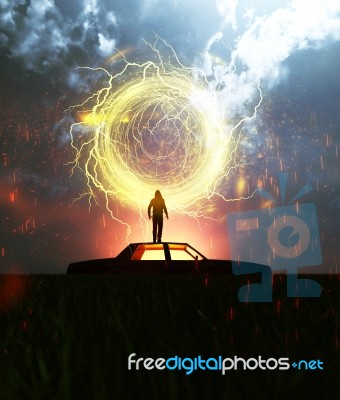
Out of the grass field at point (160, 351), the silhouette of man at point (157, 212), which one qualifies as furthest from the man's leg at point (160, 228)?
the grass field at point (160, 351)

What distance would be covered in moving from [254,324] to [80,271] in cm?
793

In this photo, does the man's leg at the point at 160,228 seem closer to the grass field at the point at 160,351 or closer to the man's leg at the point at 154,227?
the man's leg at the point at 154,227

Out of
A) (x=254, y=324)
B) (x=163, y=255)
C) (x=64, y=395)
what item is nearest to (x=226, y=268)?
(x=163, y=255)

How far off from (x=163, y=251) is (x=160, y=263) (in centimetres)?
91

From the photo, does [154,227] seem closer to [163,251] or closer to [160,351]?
[163,251]

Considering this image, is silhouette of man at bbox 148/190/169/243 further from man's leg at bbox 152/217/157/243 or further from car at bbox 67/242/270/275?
car at bbox 67/242/270/275

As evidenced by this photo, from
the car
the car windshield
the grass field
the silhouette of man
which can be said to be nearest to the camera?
the grass field

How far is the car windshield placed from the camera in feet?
32.1

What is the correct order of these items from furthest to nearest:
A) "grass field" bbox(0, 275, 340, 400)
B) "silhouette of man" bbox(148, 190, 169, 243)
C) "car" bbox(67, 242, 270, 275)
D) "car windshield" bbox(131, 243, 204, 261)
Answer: "silhouette of man" bbox(148, 190, 169, 243) < "car windshield" bbox(131, 243, 204, 261) < "car" bbox(67, 242, 270, 275) < "grass field" bbox(0, 275, 340, 400)

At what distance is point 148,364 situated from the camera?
1.14 m

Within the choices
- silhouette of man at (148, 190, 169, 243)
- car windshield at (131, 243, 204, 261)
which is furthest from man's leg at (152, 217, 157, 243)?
car windshield at (131, 243, 204, 261)

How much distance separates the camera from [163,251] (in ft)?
32.2

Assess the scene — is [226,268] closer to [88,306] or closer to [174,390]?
[88,306]

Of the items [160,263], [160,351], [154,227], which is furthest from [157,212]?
[160,351]
